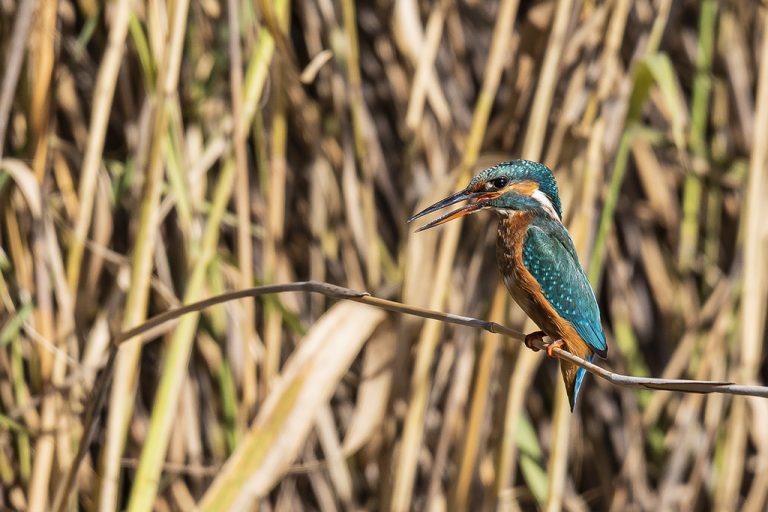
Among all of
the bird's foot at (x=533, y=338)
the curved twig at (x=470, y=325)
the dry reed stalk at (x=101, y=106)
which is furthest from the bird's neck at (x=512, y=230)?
the dry reed stalk at (x=101, y=106)

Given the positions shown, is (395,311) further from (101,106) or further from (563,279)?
(101,106)

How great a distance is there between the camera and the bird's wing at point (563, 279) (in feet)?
4.41

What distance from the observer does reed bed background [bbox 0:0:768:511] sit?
5.16ft

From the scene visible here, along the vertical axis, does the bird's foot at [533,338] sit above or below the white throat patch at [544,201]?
below

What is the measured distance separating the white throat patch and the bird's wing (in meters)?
0.06

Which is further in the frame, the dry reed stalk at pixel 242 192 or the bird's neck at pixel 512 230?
the dry reed stalk at pixel 242 192

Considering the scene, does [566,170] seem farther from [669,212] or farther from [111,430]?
[111,430]

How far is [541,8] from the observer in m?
1.84

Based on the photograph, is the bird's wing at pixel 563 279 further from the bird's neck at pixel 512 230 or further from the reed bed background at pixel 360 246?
the reed bed background at pixel 360 246

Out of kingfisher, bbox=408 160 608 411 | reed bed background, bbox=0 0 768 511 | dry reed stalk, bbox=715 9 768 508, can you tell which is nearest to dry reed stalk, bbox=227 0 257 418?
reed bed background, bbox=0 0 768 511

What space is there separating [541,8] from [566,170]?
1.14ft

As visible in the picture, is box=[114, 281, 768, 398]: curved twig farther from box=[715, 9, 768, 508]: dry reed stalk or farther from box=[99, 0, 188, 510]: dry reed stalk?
box=[715, 9, 768, 508]: dry reed stalk

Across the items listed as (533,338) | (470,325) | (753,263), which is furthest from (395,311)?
(753,263)

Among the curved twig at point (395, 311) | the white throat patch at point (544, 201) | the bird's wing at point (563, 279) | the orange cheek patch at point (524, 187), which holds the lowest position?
the curved twig at point (395, 311)
